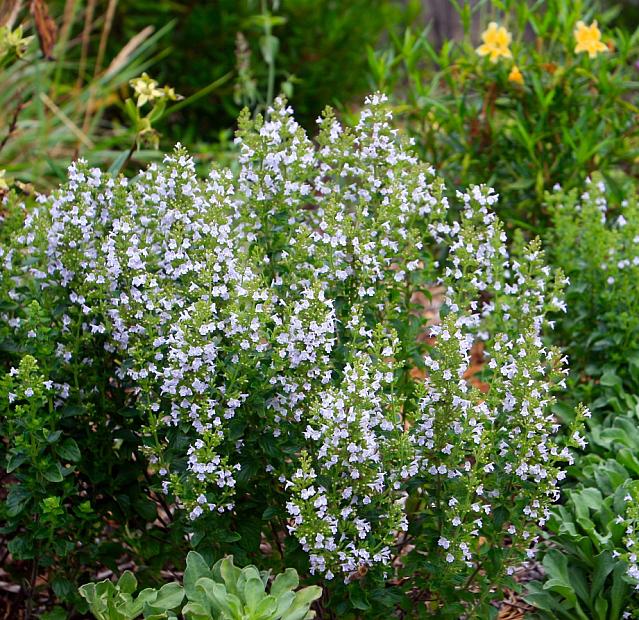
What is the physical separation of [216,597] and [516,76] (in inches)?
105

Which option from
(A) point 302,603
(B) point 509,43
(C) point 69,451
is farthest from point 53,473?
(B) point 509,43

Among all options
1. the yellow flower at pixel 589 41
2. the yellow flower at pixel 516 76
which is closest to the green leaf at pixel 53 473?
the yellow flower at pixel 516 76

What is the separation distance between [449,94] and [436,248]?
728 millimetres

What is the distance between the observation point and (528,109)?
4.03m

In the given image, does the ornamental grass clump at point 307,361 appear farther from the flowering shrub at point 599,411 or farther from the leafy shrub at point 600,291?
the leafy shrub at point 600,291

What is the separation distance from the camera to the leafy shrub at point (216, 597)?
2.06m

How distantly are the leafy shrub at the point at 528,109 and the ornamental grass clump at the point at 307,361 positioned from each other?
1399 millimetres

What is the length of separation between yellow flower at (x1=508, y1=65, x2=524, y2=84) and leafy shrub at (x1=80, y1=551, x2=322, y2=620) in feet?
8.20

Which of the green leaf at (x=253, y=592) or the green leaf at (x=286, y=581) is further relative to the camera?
the green leaf at (x=286, y=581)

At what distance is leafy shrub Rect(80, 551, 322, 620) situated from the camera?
206 cm

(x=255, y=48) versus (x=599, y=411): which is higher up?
(x=255, y=48)

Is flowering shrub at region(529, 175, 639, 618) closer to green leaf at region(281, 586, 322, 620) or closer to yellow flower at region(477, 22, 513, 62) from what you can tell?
green leaf at region(281, 586, 322, 620)

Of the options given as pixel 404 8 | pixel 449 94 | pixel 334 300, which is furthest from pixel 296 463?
pixel 404 8

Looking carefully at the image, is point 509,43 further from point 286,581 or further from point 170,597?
point 170,597
